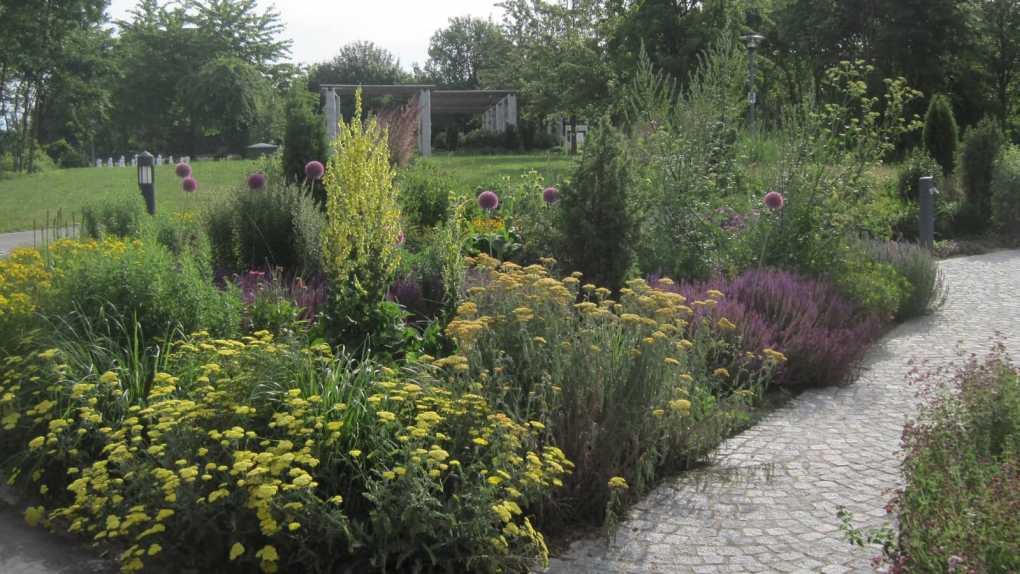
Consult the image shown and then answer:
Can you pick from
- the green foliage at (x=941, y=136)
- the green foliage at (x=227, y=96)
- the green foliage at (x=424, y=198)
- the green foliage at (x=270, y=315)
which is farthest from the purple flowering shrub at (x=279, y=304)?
the green foliage at (x=227, y=96)

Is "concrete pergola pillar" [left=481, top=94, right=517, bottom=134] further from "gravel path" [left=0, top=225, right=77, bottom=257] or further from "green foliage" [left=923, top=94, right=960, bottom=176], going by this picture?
"gravel path" [left=0, top=225, right=77, bottom=257]

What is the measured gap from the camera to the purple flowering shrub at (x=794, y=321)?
6.29 meters

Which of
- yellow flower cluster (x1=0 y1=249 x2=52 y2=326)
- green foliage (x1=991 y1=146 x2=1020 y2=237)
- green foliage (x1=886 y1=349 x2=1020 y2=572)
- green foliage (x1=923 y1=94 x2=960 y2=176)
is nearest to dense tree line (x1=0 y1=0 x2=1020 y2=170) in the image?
green foliage (x1=923 y1=94 x2=960 y2=176)

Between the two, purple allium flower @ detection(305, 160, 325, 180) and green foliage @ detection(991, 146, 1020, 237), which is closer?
purple allium flower @ detection(305, 160, 325, 180)

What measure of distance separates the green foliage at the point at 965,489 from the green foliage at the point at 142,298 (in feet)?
12.4

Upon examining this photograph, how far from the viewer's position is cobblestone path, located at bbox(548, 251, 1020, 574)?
12.3 ft

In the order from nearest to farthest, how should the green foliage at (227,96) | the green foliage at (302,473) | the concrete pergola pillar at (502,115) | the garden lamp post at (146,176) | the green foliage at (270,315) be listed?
the green foliage at (302,473)
the green foliage at (270,315)
the garden lamp post at (146,176)
the concrete pergola pillar at (502,115)
the green foliage at (227,96)

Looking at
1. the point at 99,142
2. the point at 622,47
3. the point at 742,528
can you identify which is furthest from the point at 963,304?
the point at 99,142

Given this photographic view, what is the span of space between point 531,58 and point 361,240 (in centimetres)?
3432

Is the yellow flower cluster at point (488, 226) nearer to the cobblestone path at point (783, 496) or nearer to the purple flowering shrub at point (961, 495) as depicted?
the cobblestone path at point (783, 496)

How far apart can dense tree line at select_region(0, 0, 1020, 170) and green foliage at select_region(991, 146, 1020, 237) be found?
526 cm

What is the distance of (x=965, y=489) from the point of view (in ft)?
10.4

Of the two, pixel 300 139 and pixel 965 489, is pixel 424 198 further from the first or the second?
pixel 965 489

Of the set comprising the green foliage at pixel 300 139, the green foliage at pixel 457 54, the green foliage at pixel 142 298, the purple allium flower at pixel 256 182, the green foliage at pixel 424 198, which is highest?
the green foliage at pixel 457 54
